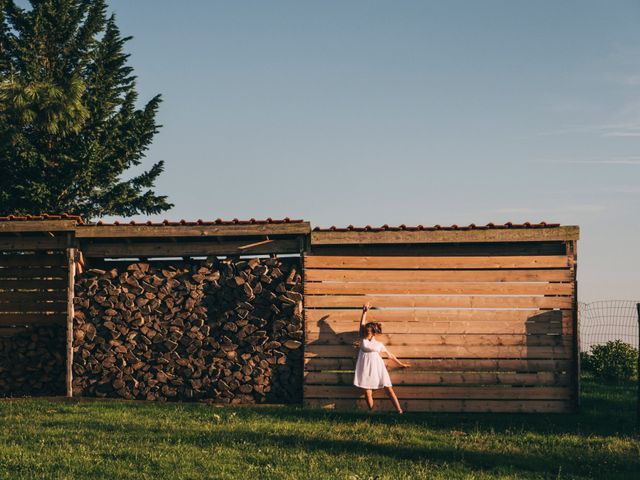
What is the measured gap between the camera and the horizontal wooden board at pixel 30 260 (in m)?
16.1

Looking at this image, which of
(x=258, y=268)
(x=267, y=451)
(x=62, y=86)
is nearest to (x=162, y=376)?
(x=258, y=268)

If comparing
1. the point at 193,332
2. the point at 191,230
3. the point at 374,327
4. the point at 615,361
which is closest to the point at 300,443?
the point at 374,327

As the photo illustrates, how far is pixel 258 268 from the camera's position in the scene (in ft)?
48.1

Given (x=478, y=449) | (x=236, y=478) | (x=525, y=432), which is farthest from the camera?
(x=525, y=432)

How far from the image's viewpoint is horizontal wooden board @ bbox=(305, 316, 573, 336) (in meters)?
14.0

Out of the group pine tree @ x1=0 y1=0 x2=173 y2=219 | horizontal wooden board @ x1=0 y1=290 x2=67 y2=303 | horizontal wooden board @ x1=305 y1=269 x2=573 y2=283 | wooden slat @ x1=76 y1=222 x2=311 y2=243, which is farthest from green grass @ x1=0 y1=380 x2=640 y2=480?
pine tree @ x1=0 y1=0 x2=173 y2=219

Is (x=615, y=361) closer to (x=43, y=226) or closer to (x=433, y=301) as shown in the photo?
(x=433, y=301)

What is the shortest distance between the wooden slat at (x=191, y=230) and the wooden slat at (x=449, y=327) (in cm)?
149

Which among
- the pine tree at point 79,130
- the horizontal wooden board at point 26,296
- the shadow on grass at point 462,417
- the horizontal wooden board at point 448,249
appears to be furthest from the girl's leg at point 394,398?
the pine tree at point 79,130

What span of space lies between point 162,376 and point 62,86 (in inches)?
354

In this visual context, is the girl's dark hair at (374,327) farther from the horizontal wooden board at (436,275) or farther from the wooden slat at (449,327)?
the horizontal wooden board at (436,275)

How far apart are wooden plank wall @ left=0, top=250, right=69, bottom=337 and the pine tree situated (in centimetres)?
880

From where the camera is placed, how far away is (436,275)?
14.2 meters

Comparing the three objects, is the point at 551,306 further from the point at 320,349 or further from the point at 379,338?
the point at 320,349
